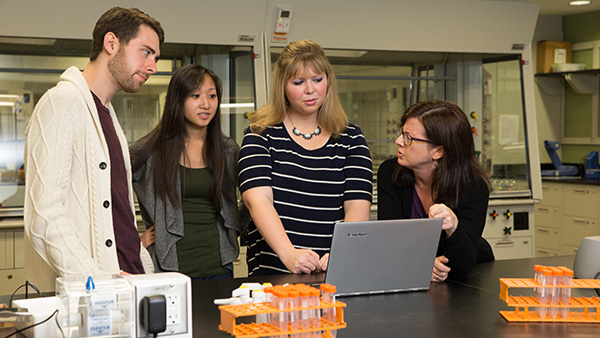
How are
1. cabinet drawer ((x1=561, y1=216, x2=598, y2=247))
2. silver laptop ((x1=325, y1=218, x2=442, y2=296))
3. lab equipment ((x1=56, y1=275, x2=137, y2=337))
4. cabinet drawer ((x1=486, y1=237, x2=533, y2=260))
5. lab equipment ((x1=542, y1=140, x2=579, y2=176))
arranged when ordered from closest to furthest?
1. lab equipment ((x1=56, y1=275, x2=137, y2=337))
2. silver laptop ((x1=325, y1=218, x2=442, y2=296))
3. cabinet drawer ((x1=486, y1=237, x2=533, y2=260))
4. cabinet drawer ((x1=561, y1=216, x2=598, y2=247))
5. lab equipment ((x1=542, y1=140, x2=579, y2=176))

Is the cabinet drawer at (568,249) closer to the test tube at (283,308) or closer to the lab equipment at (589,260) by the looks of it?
the lab equipment at (589,260)

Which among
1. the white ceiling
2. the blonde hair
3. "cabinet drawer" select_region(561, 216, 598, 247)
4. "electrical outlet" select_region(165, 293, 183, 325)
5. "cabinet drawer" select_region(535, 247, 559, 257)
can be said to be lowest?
"cabinet drawer" select_region(535, 247, 559, 257)

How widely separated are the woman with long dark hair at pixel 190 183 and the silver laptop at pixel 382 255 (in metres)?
0.69

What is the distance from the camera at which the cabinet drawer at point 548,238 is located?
17.5 ft

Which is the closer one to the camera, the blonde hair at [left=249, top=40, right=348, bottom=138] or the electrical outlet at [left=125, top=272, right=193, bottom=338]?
the electrical outlet at [left=125, top=272, right=193, bottom=338]

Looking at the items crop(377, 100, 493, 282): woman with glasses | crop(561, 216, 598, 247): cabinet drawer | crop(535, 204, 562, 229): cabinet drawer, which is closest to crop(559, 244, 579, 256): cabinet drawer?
crop(561, 216, 598, 247): cabinet drawer

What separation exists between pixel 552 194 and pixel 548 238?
378 millimetres

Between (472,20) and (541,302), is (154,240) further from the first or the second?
(472,20)

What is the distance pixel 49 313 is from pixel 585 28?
5.76 meters

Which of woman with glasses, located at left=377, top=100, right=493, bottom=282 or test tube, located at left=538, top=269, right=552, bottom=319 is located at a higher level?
woman with glasses, located at left=377, top=100, right=493, bottom=282

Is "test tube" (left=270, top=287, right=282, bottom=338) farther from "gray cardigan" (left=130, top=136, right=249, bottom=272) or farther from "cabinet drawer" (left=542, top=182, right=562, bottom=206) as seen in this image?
"cabinet drawer" (left=542, top=182, right=562, bottom=206)

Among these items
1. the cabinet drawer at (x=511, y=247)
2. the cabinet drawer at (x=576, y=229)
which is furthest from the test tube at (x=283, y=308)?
the cabinet drawer at (x=576, y=229)

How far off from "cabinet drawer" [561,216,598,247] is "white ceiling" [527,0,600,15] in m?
1.79

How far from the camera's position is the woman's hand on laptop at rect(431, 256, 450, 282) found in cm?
180
